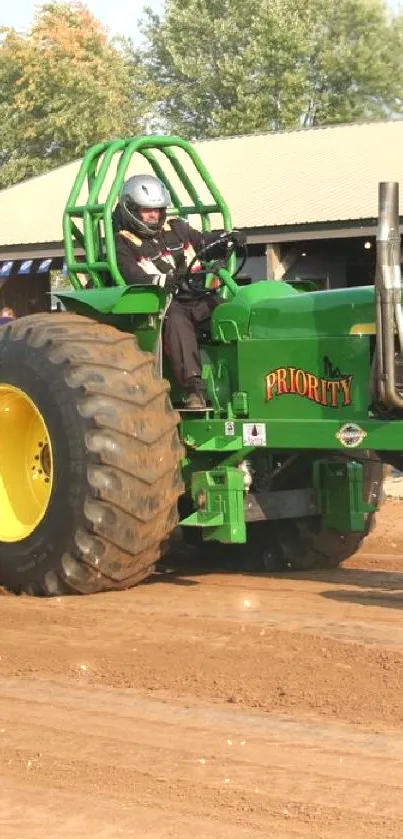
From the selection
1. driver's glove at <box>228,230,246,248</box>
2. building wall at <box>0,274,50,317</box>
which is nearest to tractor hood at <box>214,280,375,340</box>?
driver's glove at <box>228,230,246,248</box>

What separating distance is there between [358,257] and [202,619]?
16785mm

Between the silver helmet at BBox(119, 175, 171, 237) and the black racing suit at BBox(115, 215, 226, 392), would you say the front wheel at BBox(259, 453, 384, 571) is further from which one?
the silver helmet at BBox(119, 175, 171, 237)

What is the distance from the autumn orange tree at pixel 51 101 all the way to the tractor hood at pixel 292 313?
41561 mm

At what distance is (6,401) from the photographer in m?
8.28

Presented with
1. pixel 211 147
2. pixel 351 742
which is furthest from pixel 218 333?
pixel 211 147

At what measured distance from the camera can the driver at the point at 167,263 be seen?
796cm

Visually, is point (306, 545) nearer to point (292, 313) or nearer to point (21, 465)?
point (292, 313)

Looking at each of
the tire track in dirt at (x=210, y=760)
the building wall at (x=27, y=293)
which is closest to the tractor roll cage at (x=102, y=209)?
the tire track in dirt at (x=210, y=760)

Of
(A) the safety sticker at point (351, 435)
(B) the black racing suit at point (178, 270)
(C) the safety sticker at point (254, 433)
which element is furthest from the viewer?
(B) the black racing suit at point (178, 270)

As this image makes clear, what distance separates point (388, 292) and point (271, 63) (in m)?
43.1

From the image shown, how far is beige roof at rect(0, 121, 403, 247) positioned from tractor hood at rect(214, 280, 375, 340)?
1096 cm

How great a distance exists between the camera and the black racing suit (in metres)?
7.95

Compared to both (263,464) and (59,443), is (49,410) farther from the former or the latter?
(263,464)

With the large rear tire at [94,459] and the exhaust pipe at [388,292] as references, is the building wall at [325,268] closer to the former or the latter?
the large rear tire at [94,459]
